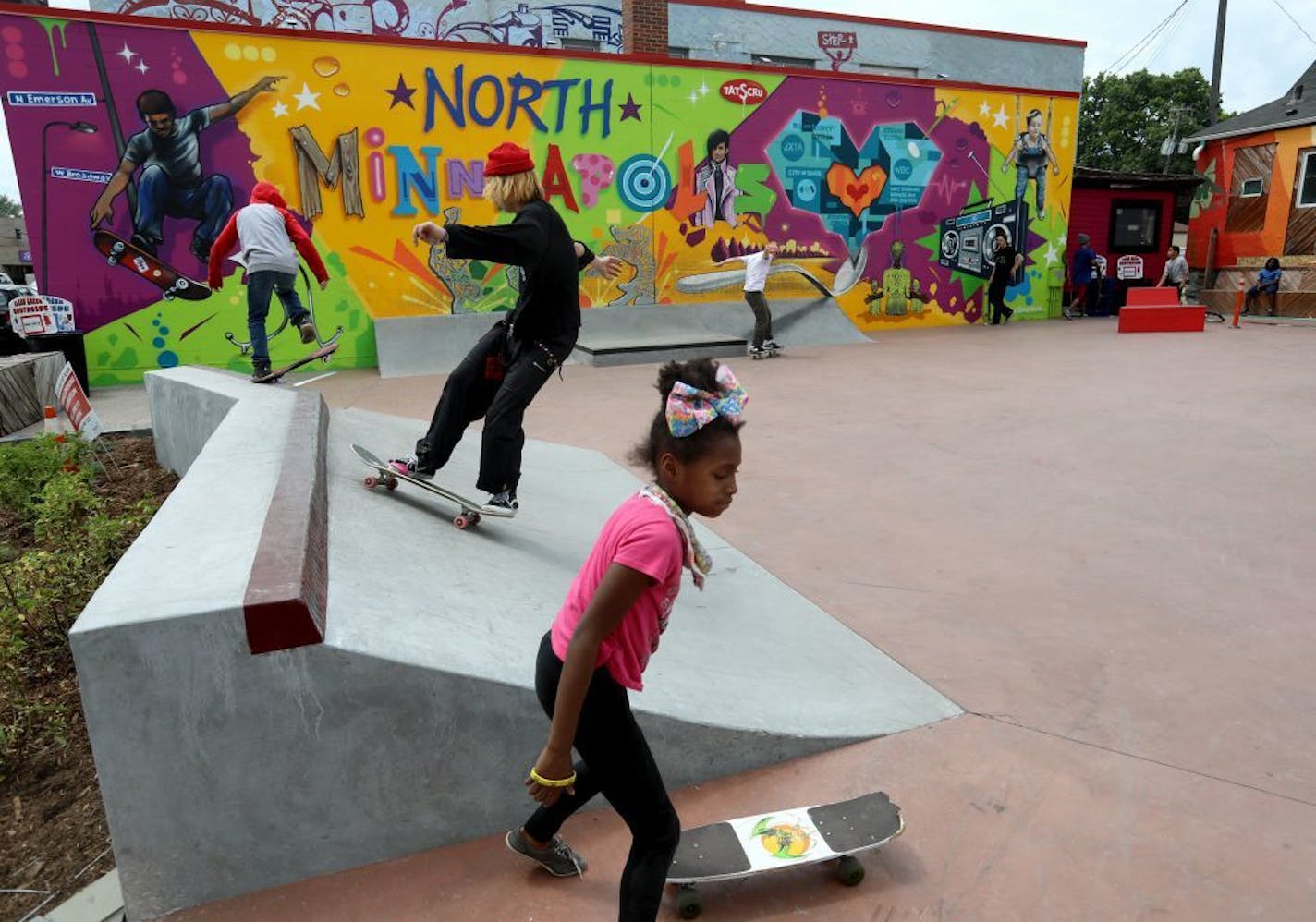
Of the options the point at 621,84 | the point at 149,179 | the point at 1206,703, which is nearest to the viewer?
the point at 1206,703

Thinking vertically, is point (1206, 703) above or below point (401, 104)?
below

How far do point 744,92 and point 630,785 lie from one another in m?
15.5

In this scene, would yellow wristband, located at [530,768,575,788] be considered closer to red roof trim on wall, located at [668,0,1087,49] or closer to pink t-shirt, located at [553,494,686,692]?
pink t-shirt, located at [553,494,686,692]

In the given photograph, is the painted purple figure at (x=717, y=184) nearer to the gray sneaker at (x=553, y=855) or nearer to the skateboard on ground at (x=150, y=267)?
the skateboard on ground at (x=150, y=267)

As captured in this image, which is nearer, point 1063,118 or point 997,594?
point 997,594

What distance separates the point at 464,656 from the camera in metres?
2.42

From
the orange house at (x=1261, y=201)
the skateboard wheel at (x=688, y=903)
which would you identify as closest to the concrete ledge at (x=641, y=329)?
the skateboard wheel at (x=688, y=903)

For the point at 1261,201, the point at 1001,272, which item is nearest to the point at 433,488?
the point at 1001,272

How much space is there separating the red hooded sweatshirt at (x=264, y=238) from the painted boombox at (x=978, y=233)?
14.2 m

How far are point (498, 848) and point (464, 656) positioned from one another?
543mm

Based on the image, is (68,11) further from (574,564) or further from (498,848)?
(498,848)

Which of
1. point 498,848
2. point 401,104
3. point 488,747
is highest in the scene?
point 401,104

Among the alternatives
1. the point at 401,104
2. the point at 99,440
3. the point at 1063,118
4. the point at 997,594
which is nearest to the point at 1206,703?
the point at 997,594

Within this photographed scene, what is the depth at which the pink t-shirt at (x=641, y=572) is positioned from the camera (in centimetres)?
178
